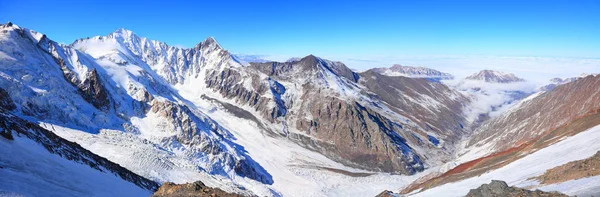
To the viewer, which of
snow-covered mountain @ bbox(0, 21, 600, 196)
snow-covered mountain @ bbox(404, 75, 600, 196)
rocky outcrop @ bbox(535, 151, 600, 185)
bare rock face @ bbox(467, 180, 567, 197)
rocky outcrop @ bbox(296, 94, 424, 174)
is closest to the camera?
bare rock face @ bbox(467, 180, 567, 197)

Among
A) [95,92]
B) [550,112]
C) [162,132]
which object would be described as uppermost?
[95,92]

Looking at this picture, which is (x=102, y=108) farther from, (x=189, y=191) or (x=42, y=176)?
(x=189, y=191)

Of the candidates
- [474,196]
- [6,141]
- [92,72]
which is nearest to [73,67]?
[92,72]

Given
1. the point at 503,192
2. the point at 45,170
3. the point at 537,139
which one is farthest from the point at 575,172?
the point at 537,139

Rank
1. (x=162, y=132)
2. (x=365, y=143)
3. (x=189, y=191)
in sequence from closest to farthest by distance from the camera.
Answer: (x=189, y=191) < (x=162, y=132) < (x=365, y=143)

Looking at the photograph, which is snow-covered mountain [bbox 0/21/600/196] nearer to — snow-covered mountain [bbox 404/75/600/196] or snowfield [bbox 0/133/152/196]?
snowfield [bbox 0/133/152/196]

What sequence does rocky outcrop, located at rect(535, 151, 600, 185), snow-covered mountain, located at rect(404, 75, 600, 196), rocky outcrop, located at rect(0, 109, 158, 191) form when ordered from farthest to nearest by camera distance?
snow-covered mountain, located at rect(404, 75, 600, 196), rocky outcrop, located at rect(0, 109, 158, 191), rocky outcrop, located at rect(535, 151, 600, 185)

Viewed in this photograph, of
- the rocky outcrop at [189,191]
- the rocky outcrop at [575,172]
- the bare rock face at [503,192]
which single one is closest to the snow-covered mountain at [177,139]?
the rocky outcrop at [189,191]

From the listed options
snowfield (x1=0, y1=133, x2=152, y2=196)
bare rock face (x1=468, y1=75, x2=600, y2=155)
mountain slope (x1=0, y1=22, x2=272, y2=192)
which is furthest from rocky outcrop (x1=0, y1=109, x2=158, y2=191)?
bare rock face (x1=468, y1=75, x2=600, y2=155)

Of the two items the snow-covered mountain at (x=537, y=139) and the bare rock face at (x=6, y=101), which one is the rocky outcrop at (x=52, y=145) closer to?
the snow-covered mountain at (x=537, y=139)

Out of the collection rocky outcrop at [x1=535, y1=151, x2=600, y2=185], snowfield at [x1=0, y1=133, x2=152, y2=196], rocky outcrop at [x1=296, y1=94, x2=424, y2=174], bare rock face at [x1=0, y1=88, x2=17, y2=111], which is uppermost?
bare rock face at [x1=0, y1=88, x2=17, y2=111]

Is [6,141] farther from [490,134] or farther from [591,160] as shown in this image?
[490,134]
